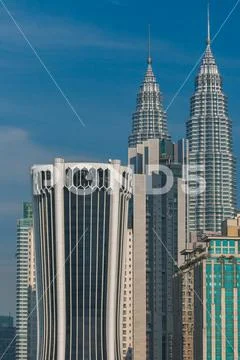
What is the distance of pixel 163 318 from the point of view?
144375mm

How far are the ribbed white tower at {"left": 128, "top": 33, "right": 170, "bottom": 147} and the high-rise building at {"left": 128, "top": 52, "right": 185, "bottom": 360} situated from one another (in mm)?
17729

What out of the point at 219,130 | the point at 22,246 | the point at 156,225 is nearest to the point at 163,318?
the point at 156,225

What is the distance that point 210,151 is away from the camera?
175 meters

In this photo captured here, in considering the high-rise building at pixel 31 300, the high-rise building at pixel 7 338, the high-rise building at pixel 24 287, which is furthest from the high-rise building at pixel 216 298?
the high-rise building at pixel 7 338

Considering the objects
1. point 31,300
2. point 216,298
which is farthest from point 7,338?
point 216,298

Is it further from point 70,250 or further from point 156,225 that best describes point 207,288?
point 156,225

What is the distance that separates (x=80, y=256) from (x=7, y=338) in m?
45.6

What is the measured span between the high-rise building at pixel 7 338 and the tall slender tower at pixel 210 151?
21.2 m

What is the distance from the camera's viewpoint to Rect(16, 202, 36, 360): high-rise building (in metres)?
149

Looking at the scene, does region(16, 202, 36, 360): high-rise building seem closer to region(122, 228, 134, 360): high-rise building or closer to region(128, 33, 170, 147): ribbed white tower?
region(122, 228, 134, 360): high-rise building

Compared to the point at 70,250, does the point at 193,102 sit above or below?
above

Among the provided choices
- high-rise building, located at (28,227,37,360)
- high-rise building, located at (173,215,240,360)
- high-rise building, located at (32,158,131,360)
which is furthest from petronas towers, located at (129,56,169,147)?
high-rise building, located at (32,158,131,360)

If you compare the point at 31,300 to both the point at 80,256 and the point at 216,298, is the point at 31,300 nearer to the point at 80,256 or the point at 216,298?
the point at 80,256

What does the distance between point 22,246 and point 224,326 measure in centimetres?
4403
